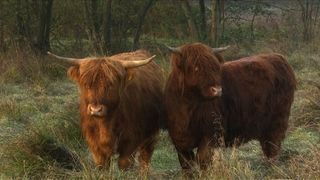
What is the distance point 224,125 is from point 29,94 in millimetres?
5568

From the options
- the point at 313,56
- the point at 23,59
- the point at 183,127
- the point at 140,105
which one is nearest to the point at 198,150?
the point at 183,127

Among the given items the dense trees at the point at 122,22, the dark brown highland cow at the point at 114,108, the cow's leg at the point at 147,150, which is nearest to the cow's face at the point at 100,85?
the dark brown highland cow at the point at 114,108

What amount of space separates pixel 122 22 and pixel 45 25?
2173 mm

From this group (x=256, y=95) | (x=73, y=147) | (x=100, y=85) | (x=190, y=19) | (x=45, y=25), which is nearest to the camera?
(x=100, y=85)

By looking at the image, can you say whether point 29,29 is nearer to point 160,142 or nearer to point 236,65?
point 160,142

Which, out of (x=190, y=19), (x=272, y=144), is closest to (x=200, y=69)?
(x=272, y=144)

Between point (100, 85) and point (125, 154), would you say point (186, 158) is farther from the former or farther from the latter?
point (100, 85)

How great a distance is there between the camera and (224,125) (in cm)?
599

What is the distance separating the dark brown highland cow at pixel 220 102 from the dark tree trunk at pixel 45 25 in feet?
32.6

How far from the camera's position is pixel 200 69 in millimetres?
5699

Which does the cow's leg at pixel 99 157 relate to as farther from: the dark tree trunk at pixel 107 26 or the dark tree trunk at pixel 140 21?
the dark tree trunk at pixel 140 21

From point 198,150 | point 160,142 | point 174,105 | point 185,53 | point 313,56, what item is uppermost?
point 185,53

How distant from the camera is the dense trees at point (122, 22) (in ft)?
51.8

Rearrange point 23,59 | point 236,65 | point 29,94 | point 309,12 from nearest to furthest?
point 236,65 → point 29,94 → point 23,59 → point 309,12
